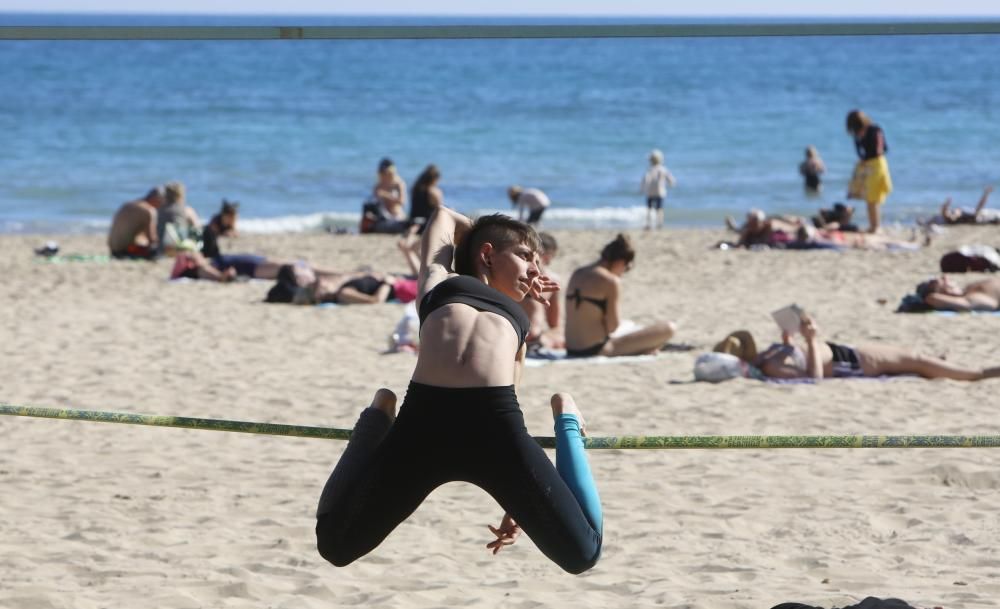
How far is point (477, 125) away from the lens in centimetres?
4003

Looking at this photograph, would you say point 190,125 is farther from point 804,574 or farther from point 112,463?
point 804,574

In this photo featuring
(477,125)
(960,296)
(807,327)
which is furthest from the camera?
(477,125)

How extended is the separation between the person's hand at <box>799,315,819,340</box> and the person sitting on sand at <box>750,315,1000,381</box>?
0.01 m

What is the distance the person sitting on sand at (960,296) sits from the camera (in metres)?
11.1

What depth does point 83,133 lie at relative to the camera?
36.2m

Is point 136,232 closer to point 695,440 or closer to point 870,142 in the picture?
point 870,142

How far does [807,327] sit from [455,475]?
5.21 meters

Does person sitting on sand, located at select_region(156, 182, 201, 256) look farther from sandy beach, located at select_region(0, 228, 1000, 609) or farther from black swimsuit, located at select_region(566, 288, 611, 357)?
black swimsuit, located at select_region(566, 288, 611, 357)

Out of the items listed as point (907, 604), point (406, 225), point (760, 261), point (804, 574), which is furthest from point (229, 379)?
point (406, 225)

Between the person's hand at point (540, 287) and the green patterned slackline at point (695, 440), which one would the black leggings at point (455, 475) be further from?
the person's hand at point (540, 287)

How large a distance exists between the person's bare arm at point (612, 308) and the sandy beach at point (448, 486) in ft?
1.02

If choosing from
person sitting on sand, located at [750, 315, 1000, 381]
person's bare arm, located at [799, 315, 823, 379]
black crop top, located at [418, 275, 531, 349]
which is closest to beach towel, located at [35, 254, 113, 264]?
person sitting on sand, located at [750, 315, 1000, 381]

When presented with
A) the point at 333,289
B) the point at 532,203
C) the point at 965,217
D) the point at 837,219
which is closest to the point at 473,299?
the point at 333,289

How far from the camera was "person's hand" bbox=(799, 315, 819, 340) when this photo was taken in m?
8.40
